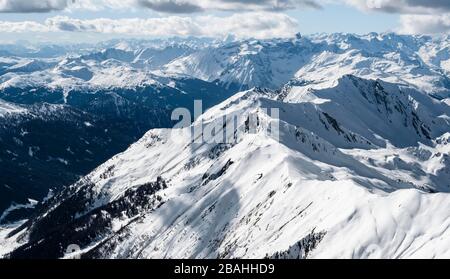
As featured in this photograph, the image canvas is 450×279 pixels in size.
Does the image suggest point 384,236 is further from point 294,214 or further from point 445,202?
point 294,214

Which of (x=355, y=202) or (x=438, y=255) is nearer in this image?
(x=438, y=255)
